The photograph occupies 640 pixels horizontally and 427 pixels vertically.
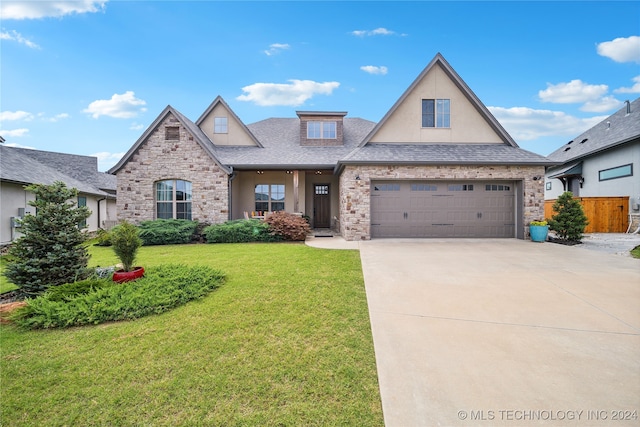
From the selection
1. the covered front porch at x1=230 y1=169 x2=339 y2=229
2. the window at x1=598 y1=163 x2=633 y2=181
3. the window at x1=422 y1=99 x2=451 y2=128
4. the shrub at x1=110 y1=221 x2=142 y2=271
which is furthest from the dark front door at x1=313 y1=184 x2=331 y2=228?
the window at x1=598 y1=163 x2=633 y2=181

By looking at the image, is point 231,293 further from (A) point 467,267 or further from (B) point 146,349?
(A) point 467,267

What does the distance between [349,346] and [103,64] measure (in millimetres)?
15715

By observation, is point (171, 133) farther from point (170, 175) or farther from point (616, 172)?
point (616, 172)

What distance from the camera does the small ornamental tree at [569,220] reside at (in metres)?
11.0

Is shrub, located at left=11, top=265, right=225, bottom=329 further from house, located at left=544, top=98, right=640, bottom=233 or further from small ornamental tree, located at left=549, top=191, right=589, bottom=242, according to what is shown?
house, located at left=544, top=98, right=640, bottom=233

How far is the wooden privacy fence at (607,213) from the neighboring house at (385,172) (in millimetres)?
7222

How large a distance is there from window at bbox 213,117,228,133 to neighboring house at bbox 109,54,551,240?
0.06 meters

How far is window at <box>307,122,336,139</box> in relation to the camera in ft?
52.3

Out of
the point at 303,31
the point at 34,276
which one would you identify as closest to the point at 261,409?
the point at 34,276

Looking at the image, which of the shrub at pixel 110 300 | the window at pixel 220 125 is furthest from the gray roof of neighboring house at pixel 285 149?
the shrub at pixel 110 300

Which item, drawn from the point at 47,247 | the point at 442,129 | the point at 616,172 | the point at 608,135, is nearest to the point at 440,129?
the point at 442,129

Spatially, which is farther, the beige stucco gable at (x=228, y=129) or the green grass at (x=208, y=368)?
the beige stucco gable at (x=228, y=129)

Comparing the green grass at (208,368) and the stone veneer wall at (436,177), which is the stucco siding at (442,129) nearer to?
the stone veneer wall at (436,177)

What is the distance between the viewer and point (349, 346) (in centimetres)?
309
